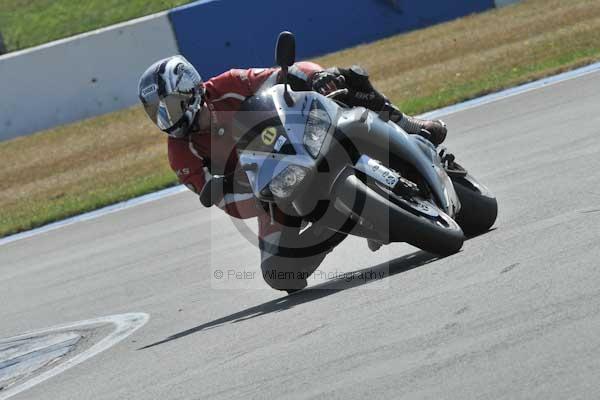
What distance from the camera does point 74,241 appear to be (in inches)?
442

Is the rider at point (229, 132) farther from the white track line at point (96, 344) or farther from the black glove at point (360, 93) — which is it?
the white track line at point (96, 344)

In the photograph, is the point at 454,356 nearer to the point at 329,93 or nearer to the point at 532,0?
the point at 329,93

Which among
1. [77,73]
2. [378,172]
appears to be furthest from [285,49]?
[77,73]

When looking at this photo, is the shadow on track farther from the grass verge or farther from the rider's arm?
the grass verge

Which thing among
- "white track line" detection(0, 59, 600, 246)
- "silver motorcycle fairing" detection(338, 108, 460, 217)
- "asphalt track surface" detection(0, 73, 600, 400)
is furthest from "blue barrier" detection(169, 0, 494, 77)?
"silver motorcycle fairing" detection(338, 108, 460, 217)

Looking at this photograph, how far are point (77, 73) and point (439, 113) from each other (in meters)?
8.80

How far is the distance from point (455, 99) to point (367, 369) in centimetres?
1024

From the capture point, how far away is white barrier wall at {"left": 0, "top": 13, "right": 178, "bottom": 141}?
2023 cm

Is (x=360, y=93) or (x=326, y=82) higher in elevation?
(x=326, y=82)

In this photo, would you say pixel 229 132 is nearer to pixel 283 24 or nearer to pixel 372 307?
pixel 372 307

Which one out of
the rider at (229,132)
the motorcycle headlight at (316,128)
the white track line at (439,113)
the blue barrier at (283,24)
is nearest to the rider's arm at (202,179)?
the rider at (229,132)

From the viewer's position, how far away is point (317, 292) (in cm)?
648

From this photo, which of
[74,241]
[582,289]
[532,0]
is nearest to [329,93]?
[582,289]

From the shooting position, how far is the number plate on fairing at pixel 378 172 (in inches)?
227
